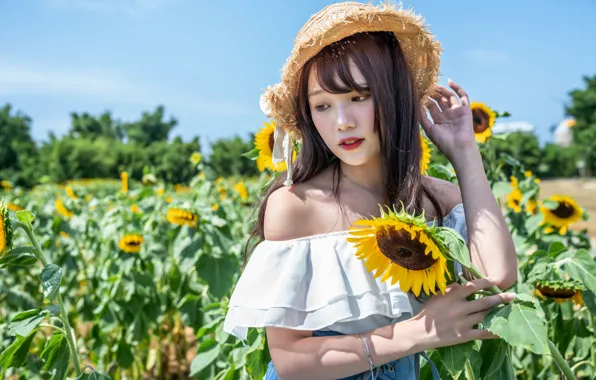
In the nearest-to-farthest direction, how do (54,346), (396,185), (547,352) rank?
(547,352), (396,185), (54,346)

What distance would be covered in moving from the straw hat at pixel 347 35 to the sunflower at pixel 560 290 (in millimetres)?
522

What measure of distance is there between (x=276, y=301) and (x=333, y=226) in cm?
17

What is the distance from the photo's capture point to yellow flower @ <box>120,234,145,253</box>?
2.28 metres

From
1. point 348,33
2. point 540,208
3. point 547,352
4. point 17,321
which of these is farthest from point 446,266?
point 540,208

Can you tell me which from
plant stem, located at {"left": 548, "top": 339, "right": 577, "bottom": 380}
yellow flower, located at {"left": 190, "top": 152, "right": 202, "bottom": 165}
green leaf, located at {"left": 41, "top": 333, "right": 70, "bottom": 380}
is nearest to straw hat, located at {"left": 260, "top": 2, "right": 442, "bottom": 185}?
plant stem, located at {"left": 548, "top": 339, "right": 577, "bottom": 380}

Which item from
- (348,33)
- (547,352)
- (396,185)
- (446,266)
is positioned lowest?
(547,352)

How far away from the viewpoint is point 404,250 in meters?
0.83

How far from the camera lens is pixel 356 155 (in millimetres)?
1026

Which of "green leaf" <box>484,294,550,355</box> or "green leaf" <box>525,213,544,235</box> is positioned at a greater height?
"green leaf" <box>484,294,550,355</box>

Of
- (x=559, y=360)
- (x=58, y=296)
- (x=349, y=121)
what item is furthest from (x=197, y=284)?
(x=559, y=360)

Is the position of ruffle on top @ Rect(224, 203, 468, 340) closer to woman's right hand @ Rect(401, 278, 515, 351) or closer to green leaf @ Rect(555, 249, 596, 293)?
woman's right hand @ Rect(401, 278, 515, 351)

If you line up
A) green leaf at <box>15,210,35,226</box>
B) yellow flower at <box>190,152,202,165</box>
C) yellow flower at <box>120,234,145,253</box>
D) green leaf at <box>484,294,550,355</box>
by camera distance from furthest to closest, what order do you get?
yellow flower at <box>190,152,202,165</box> → yellow flower at <box>120,234,145,253</box> → green leaf at <box>15,210,35,226</box> → green leaf at <box>484,294,550,355</box>

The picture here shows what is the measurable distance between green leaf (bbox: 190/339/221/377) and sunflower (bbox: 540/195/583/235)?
3.82 feet

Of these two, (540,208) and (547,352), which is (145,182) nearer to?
(540,208)
